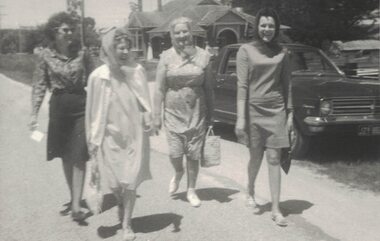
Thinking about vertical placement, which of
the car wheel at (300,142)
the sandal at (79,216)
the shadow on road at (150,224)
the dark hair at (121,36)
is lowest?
the shadow on road at (150,224)

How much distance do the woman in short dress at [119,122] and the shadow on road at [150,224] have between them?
0.27 metres

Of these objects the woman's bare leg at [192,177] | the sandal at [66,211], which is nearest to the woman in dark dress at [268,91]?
the woman's bare leg at [192,177]

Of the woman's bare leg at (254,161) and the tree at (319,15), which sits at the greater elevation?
the tree at (319,15)

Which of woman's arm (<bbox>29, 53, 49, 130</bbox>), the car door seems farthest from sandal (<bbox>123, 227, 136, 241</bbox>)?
the car door

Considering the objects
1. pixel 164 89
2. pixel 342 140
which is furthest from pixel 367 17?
pixel 164 89

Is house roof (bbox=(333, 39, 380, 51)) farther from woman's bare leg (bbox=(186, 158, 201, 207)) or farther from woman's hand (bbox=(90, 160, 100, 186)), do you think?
woman's hand (bbox=(90, 160, 100, 186))

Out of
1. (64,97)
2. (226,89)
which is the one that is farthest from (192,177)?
(226,89)

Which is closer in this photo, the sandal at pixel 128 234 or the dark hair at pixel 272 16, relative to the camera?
the sandal at pixel 128 234

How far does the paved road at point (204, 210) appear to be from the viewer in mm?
4617

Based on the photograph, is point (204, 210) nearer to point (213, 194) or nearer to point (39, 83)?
point (213, 194)

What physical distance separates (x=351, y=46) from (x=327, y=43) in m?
5.67

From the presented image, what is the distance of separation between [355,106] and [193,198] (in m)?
3.06

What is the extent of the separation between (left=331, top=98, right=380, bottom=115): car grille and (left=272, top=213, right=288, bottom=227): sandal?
2798 mm

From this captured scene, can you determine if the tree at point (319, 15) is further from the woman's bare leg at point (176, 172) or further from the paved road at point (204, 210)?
the woman's bare leg at point (176, 172)
